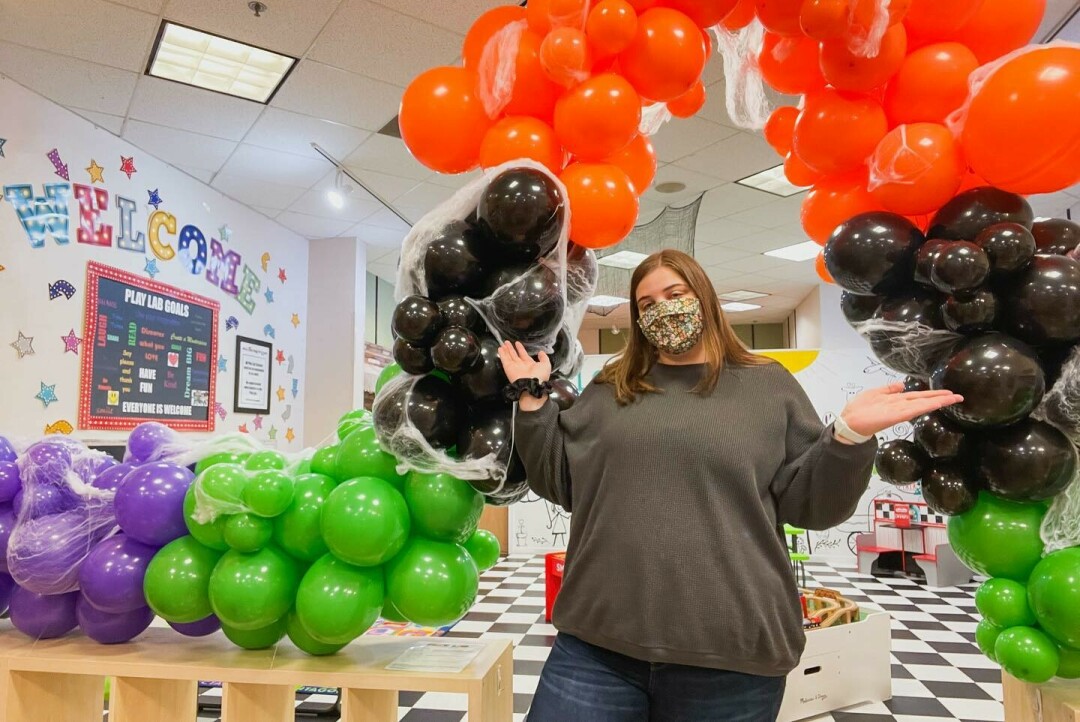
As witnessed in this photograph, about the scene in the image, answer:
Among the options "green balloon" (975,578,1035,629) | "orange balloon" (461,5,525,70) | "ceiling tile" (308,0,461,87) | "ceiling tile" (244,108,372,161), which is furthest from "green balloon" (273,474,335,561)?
"ceiling tile" (244,108,372,161)

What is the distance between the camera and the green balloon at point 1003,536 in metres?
1.35

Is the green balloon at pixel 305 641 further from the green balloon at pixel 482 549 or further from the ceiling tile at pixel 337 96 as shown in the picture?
the ceiling tile at pixel 337 96

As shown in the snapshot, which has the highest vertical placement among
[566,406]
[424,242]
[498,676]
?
[424,242]

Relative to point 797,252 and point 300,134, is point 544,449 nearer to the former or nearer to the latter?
point 300,134

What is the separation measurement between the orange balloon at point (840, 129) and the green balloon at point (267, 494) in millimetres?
1398

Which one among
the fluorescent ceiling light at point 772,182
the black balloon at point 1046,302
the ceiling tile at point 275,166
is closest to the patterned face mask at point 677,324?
the black balloon at point 1046,302

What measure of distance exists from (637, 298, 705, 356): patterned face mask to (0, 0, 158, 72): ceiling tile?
2935 millimetres

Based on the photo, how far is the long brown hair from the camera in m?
1.30

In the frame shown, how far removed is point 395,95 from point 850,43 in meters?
2.89

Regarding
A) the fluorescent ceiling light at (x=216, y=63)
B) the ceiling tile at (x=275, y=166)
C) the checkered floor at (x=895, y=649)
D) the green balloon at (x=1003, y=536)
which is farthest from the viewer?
the ceiling tile at (x=275, y=166)

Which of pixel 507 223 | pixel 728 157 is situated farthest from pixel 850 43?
pixel 728 157

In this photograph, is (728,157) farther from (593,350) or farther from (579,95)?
(593,350)

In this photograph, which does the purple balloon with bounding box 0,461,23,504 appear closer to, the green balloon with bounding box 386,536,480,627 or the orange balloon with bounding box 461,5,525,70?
the green balloon with bounding box 386,536,480,627

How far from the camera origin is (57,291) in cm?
362
